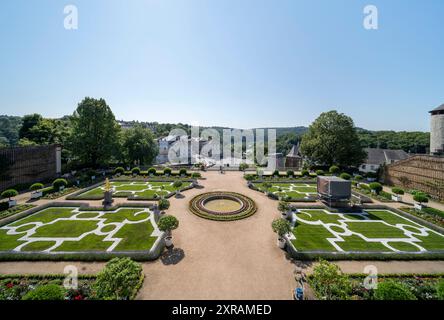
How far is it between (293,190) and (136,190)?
24.9 meters

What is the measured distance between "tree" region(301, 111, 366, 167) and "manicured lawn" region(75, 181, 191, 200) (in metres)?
30.4

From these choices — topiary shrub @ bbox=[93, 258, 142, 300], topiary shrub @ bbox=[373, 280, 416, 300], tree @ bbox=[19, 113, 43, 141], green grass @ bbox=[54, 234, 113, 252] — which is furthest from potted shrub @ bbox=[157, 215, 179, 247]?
tree @ bbox=[19, 113, 43, 141]

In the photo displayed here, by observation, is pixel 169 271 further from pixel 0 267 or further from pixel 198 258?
pixel 0 267

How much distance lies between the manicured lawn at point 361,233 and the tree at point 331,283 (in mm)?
4387

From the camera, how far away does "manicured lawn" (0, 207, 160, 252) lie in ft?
51.1

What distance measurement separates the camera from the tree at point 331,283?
10117mm

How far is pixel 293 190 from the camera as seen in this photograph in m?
31.4

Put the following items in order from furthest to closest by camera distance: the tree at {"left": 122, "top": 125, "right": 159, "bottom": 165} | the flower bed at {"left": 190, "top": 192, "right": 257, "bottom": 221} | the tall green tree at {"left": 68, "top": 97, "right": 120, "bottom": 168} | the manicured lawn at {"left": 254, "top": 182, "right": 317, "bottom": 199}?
1. the tree at {"left": 122, "top": 125, "right": 159, "bottom": 165}
2. the tall green tree at {"left": 68, "top": 97, "right": 120, "bottom": 168}
3. the manicured lawn at {"left": 254, "top": 182, "right": 317, "bottom": 199}
4. the flower bed at {"left": 190, "top": 192, "right": 257, "bottom": 221}

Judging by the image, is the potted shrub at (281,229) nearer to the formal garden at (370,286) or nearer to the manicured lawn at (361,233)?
the manicured lawn at (361,233)

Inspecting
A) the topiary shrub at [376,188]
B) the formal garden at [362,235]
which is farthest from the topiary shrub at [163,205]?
the topiary shrub at [376,188]

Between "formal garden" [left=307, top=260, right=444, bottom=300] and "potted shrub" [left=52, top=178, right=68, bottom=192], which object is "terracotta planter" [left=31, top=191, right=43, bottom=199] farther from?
"formal garden" [left=307, top=260, right=444, bottom=300]

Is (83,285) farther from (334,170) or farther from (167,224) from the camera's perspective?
(334,170)

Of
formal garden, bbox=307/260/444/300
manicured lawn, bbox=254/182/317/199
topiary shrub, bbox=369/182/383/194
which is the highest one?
topiary shrub, bbox=369/182/383/194
